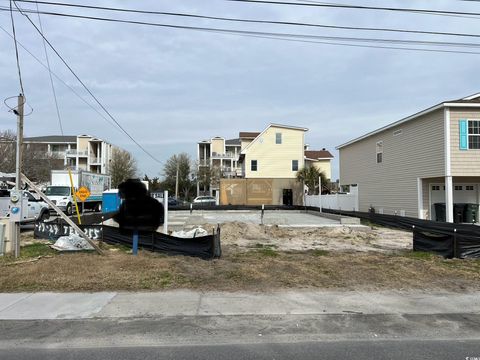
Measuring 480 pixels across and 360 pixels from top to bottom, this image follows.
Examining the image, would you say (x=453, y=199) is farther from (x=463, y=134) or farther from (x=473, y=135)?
(x=463, y=134)

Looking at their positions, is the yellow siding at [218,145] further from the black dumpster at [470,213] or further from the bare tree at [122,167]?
the black dumpster at [470,213]

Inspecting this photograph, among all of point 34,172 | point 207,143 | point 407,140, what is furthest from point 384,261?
point 207,143

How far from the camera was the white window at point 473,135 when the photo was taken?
71.1 feet

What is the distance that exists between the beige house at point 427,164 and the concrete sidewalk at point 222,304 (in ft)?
49.2

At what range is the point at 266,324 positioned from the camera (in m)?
6.41

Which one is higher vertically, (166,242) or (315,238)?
(166,242)

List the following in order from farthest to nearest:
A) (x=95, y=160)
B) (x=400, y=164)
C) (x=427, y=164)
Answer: (x=95, y=160)
(x=400, y=164)
(x=427, y=164)

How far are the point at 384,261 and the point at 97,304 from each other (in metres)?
7.40

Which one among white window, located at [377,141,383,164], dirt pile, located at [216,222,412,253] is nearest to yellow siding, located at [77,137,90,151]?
white window, located at [377,141,383,164]

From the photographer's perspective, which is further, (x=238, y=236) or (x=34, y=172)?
(x=34, y=172)

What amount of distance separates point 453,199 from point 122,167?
57.6 m

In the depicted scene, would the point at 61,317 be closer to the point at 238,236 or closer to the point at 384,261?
the point at 384,261

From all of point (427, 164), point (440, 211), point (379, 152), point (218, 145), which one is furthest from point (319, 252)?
point (218, 145)

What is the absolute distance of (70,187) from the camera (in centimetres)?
3222
